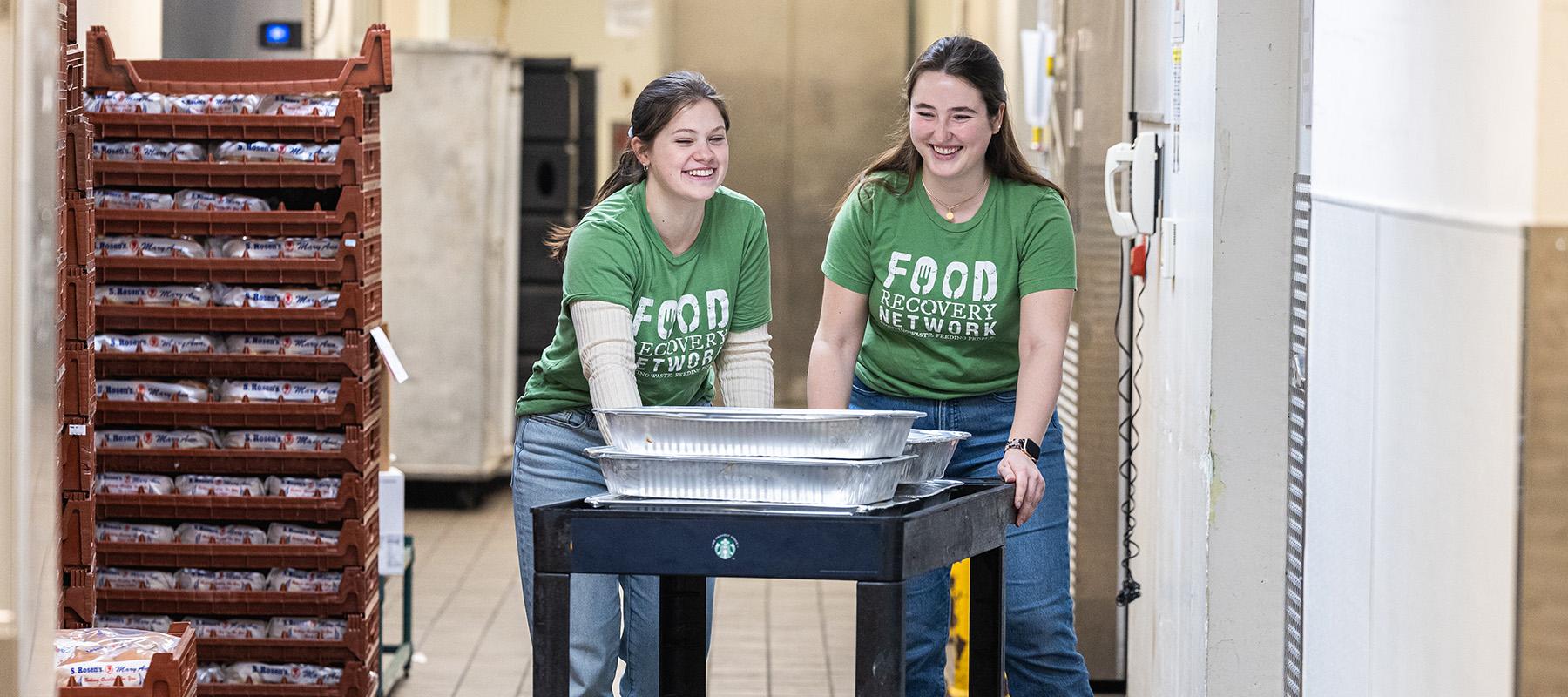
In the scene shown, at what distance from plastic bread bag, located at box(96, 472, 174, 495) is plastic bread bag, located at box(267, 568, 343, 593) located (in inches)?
11.8

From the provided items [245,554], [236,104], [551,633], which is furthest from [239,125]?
[551,633]

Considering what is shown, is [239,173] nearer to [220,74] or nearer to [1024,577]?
[220,74]

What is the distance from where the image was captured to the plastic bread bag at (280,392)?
3611 mm

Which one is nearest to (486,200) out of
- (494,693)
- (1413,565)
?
(494,693)

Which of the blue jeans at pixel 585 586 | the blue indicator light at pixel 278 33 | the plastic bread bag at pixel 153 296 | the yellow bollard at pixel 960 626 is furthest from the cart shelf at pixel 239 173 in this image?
the blue indicator light at pixel 278 33

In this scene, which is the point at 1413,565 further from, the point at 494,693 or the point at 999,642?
the point at 494,693

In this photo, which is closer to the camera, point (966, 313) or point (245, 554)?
point (966, 313)

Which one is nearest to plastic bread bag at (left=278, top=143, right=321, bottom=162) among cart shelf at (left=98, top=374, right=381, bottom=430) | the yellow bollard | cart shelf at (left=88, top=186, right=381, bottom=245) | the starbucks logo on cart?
cart shelf at (left=88, top=186, right=381, bottom=245)

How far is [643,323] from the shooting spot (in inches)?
101

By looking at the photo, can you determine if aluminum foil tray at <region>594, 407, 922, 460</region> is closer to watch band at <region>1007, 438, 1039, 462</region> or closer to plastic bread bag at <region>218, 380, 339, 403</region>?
watch band at <region>1007, 438, 1039, 462</region>

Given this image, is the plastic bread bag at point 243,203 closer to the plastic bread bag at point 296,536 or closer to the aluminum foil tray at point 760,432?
the plastic bread bag at point 296,536

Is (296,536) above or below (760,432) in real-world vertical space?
below

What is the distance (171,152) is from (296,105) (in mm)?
293

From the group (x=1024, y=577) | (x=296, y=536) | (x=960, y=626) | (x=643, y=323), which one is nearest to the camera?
(x=643, y=323)
